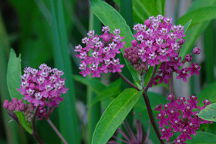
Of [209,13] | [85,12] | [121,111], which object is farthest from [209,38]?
[85,12]

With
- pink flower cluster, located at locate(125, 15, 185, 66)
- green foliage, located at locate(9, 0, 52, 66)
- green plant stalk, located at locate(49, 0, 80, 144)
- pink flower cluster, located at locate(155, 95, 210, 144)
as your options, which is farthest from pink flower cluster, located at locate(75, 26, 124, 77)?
green foliage, located at locate(9, 0, 52, 66)

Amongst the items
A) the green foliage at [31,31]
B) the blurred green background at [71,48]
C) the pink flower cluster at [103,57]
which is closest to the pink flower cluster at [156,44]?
the pink flower cluster at [103,57]

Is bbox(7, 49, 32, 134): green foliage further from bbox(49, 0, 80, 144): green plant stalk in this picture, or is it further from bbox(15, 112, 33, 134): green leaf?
bbox(49, 0, 80, 144): green plant stalk

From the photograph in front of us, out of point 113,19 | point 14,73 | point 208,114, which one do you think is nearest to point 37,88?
point 14,73

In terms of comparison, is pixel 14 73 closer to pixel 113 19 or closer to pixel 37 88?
pixel 37 88

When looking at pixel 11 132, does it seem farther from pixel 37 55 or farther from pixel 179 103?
pixel 179 103

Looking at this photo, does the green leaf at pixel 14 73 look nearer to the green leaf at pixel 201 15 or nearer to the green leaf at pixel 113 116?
the green leaf at pixel 113 116
